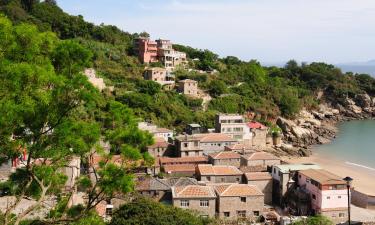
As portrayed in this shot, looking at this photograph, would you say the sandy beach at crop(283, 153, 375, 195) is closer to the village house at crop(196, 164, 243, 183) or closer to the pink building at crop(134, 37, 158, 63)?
the village house at crop(196, 164, 243, 183)

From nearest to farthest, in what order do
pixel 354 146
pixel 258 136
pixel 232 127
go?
1. pixel 232 127
2. pixel 258 136
3. pixel 354 146

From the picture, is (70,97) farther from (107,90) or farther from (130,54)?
(130,54)

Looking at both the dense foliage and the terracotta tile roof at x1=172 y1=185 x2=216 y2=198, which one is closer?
the dense foliage

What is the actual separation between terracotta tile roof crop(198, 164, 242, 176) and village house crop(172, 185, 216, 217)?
3767mm

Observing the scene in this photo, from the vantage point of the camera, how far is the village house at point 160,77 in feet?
156

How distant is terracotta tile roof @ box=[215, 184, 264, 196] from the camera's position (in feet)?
72.5

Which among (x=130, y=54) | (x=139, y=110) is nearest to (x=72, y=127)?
(x=139, y=110)

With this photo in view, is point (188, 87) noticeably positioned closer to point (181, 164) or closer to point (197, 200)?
point (181, 164)

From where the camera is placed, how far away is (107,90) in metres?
41.8

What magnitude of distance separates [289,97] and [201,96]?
39.0 feet

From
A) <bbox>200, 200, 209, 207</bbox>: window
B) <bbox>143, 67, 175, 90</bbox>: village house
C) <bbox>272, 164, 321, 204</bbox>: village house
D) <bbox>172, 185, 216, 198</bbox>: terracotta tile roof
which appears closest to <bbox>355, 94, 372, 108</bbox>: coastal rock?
<bbox>143, 67, 175, 90</bbox>: village house

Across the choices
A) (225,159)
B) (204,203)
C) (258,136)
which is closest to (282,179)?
(225,159)

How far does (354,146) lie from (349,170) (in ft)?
37.1

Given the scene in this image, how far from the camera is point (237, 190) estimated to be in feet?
73.4
